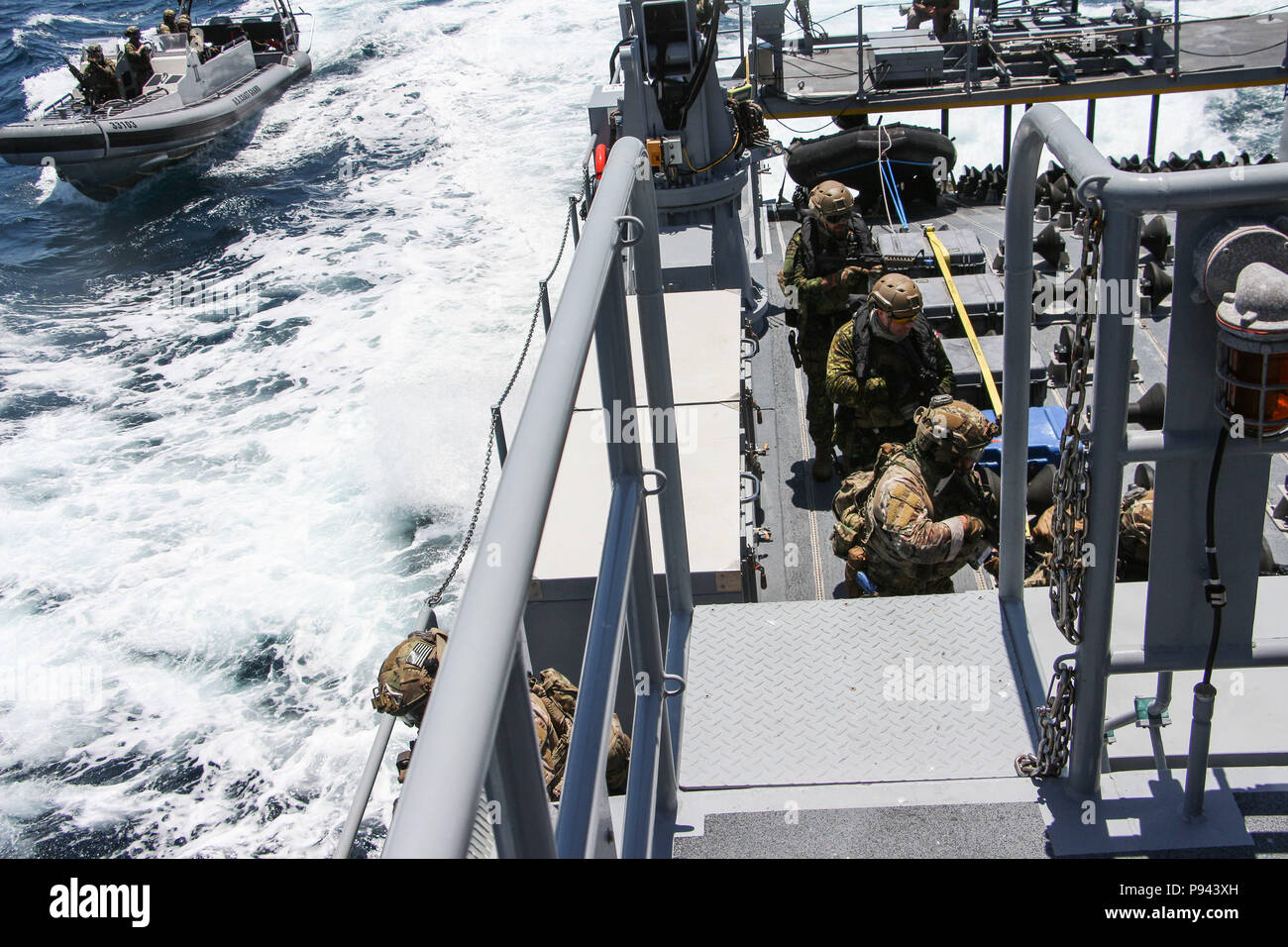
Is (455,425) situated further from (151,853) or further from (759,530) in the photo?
(759,530)

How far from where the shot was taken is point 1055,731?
258cm

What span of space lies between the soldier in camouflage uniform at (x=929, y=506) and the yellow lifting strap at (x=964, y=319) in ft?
4.85

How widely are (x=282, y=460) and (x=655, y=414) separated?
38.1 ft

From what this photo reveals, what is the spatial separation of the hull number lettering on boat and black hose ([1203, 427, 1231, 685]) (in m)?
26.9

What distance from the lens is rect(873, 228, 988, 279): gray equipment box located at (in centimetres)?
955

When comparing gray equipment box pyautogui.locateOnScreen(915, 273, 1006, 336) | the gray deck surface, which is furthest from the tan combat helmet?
the gray deck surface

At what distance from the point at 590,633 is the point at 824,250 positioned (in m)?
6.21

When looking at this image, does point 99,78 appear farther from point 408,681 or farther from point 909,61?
point 408,681

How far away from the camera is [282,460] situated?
13406mm

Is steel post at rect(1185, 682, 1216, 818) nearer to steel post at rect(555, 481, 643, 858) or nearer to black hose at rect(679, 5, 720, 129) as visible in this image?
steel post at rect(555, 481, 643, 858)

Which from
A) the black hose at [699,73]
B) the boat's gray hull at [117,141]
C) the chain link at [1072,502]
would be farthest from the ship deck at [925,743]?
the boat's gray hull at [117,141]

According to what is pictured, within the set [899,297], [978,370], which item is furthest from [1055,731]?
[978,370]

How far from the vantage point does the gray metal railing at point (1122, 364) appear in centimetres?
184
